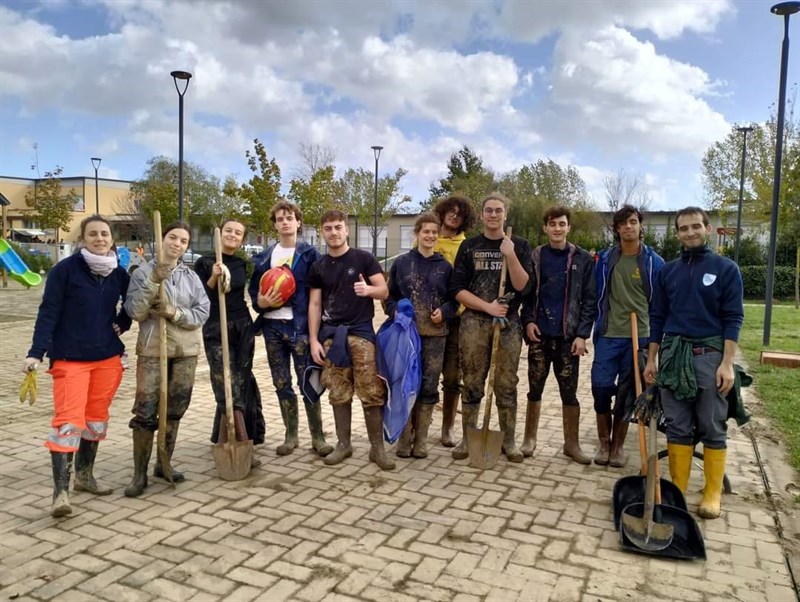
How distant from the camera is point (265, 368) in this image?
899 cm

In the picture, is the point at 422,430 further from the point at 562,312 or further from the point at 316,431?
the point at 562,312

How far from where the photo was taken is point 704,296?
396 cm

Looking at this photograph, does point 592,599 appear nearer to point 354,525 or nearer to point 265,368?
point 354,525

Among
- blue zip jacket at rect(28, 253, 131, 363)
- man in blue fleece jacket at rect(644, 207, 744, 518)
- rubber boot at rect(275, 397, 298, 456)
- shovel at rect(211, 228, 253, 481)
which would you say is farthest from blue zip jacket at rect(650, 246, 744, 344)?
blue zip jacket at rect(28, 253, 131, 363)

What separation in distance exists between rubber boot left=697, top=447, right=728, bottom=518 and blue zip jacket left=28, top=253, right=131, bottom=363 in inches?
151

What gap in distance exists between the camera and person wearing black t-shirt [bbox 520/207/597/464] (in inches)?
190

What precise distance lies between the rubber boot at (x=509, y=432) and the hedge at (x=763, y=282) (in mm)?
20384

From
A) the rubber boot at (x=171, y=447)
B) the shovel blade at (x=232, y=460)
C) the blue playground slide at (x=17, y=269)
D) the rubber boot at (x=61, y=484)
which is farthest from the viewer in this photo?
the blue playground slide at (x=17, y=269)

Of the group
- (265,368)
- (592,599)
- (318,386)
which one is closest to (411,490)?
(318,386)

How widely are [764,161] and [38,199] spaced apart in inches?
1220

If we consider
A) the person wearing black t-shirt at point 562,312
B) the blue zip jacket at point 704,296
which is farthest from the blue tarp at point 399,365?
the blue zip jacket at point 704,296

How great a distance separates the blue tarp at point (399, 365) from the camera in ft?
15.5

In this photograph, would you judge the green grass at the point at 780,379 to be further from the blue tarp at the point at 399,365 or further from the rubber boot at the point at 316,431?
the rubber boot at the point at 316,431

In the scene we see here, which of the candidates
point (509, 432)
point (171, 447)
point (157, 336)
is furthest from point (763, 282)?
point (157, 336)
